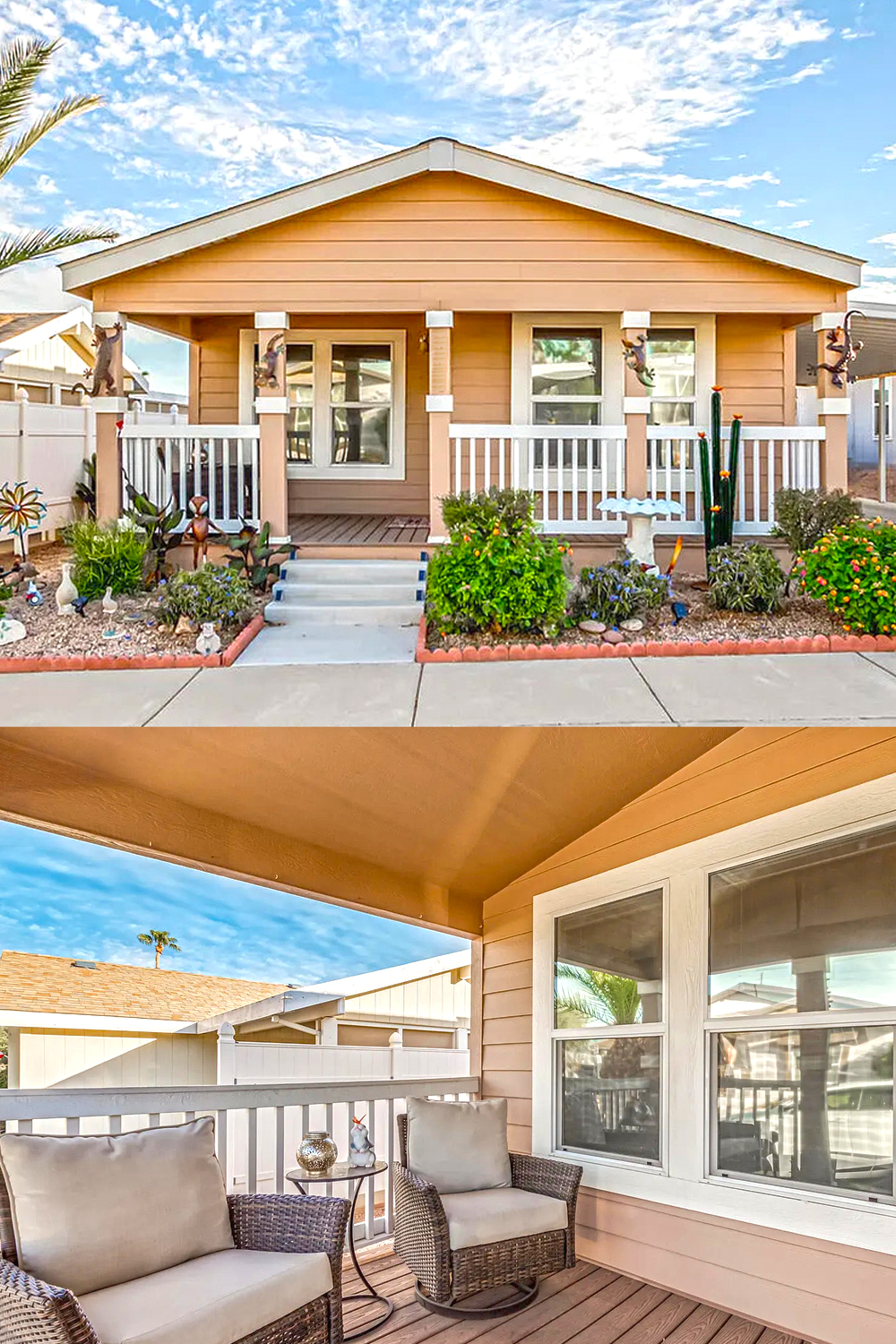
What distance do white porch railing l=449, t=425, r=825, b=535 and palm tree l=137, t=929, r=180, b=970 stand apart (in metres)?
6.87

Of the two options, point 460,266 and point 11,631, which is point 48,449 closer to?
point 11,631

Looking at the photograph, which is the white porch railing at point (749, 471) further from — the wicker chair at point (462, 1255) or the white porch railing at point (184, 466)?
the wicker chair at point (462, 1255)

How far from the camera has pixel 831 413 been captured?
27.3 feet

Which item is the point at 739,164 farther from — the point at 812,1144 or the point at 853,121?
the point at 812,1144

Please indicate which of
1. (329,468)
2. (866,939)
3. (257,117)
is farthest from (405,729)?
(257,117)

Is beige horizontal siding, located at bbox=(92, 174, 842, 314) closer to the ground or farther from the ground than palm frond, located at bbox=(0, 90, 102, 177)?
closer to the ground

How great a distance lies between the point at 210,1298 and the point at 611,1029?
95.8 inches

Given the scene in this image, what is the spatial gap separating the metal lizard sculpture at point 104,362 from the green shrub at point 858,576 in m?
5.38

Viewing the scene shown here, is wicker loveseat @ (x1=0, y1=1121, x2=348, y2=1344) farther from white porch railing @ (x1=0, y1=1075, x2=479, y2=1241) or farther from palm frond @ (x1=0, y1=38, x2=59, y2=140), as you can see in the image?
palm frond @ (x1=0, y1=38, x2=59, y2=140)

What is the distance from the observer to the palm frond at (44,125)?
7.39 meters

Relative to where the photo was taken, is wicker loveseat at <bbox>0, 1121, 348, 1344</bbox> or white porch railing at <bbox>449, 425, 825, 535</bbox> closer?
wicker loveseat at <bbox>0, 1121, 348, 1344</bbox>

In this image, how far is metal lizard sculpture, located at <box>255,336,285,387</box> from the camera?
320 inches

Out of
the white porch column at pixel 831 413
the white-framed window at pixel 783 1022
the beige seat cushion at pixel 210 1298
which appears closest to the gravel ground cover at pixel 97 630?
the white-framed window at pixel 783 1022

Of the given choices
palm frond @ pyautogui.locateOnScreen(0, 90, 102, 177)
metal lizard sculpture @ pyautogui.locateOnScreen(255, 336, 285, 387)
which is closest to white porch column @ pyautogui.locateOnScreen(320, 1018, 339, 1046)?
metal lizard sculpture @ pyautogui.locateOnScreen(255, 336, 285, 387)
